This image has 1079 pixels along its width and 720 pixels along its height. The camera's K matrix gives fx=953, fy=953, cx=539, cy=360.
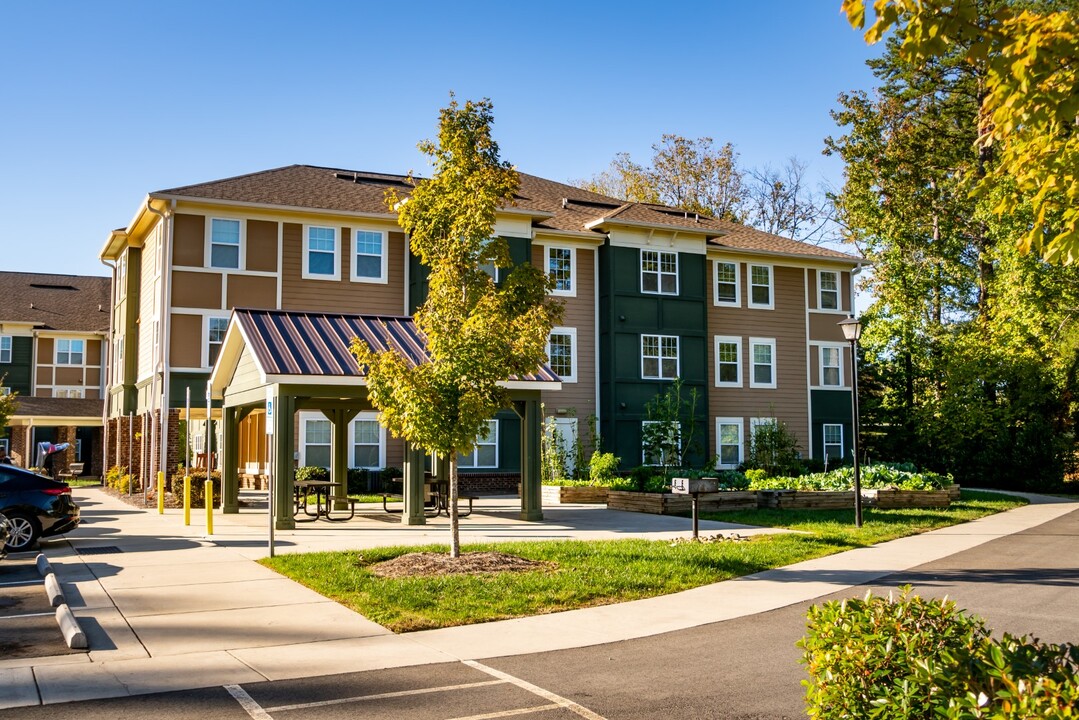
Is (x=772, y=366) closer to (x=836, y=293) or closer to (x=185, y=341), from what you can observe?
(x=836, y=293)

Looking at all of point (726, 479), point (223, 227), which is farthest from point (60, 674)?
point (223, 227)

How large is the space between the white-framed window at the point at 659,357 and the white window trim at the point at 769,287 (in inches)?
159

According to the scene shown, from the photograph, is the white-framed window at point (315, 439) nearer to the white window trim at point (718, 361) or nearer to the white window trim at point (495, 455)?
the white window trim at point (495, 455)

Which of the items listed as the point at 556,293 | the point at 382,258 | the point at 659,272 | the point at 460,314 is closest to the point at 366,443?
the point at 382,258

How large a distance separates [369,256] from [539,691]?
947 inches

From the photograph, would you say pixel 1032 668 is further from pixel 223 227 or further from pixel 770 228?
pixel 770 228

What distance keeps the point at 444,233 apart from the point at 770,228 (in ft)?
132

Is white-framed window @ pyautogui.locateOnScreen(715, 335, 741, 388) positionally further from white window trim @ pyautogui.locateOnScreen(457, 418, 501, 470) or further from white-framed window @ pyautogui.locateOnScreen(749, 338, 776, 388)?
white window trim @ pyautogui.locateOnScreen(457, 418, 501, 470)

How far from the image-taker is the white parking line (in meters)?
6.66

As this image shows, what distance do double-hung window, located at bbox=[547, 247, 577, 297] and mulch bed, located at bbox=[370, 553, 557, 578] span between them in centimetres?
1992

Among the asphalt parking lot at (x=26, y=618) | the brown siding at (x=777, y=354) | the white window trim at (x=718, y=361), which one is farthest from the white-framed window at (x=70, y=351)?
the asphalt parking lot at (x=26, y=618)

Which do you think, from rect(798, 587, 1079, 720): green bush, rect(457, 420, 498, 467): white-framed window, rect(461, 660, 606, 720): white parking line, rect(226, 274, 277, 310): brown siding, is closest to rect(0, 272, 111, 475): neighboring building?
rect(226, 274, 277, 310): brown siding

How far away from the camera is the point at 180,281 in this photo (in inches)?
1091

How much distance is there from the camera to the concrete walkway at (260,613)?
7816 mm
